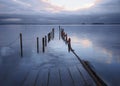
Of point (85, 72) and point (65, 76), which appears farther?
point (85, 72)

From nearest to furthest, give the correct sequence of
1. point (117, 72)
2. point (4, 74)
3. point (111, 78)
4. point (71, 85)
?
1. point (71, 85)
2. point (4, 74)
3. point (111, 78)
4. point (117, 72)

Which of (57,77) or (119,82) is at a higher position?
(57,77)

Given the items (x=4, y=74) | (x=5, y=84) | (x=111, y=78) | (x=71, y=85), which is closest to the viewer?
(x=71, y=85)

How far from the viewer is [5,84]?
11.0 meters

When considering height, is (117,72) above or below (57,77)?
below

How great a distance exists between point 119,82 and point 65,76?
4.55 meters

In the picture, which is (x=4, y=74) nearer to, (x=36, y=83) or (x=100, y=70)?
(x=36, y=83)

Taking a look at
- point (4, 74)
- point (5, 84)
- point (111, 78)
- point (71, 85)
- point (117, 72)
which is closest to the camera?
point (71, 85)

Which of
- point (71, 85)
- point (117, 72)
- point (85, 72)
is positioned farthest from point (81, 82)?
point (117, 72)

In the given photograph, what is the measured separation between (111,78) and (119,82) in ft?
3.89

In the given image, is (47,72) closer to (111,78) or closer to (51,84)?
(51,84)

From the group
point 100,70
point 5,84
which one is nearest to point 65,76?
point 5,84

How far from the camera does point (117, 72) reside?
53.6 ft

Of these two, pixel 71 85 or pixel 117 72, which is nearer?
pixel 71 85
